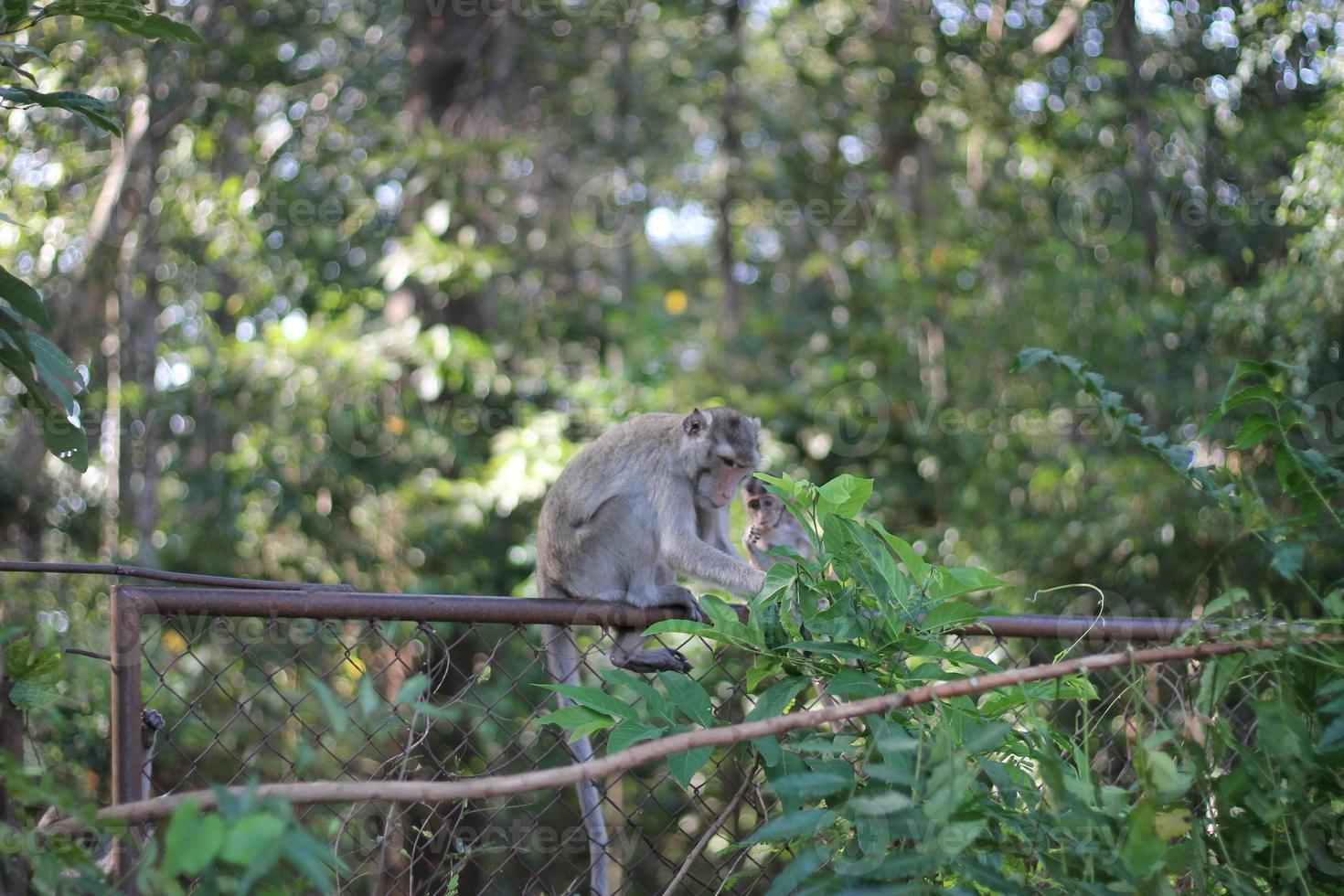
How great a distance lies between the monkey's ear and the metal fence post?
91.0 inches

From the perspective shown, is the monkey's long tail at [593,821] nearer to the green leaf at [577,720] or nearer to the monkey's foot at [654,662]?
the monkey's foot at [654,662]

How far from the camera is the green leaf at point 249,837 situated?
1.33 meters

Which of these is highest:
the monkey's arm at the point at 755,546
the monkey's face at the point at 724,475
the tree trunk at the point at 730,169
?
the monkey's face at the point at 724,475

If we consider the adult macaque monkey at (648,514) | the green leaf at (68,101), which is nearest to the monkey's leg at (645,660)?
the adult macaque monkey at (648,514)

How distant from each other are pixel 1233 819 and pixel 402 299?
Answer: 738cm

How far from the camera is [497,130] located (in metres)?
9.19

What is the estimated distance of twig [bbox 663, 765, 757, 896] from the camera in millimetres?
2107

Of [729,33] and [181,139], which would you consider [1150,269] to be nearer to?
[729,33]

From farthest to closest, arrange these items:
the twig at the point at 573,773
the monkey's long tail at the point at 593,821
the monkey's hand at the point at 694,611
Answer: the monkey's hand at the point at 694,611, the monkey's long tail at the point at 593,821, the twig at the point at 573,773

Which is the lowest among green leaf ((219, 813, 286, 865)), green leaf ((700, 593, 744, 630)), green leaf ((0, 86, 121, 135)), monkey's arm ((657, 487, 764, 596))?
monkey's arm ((657, 487, 764, 596))

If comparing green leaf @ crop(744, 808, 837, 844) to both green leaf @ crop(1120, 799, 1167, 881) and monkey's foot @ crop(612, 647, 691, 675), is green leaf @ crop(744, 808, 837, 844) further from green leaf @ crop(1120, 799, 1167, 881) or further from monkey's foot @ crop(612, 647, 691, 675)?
monkey's foot @ crop(612, 647, 691, 675)

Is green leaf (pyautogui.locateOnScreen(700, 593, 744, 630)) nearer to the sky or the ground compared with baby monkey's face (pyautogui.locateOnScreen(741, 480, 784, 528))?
nearer to the sky

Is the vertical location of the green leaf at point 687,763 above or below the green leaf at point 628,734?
above

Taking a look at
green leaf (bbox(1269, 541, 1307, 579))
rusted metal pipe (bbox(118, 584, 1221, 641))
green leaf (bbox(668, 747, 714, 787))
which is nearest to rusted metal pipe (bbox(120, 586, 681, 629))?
rusted metal pipe (bbox(118, 584, 1221, 641))
